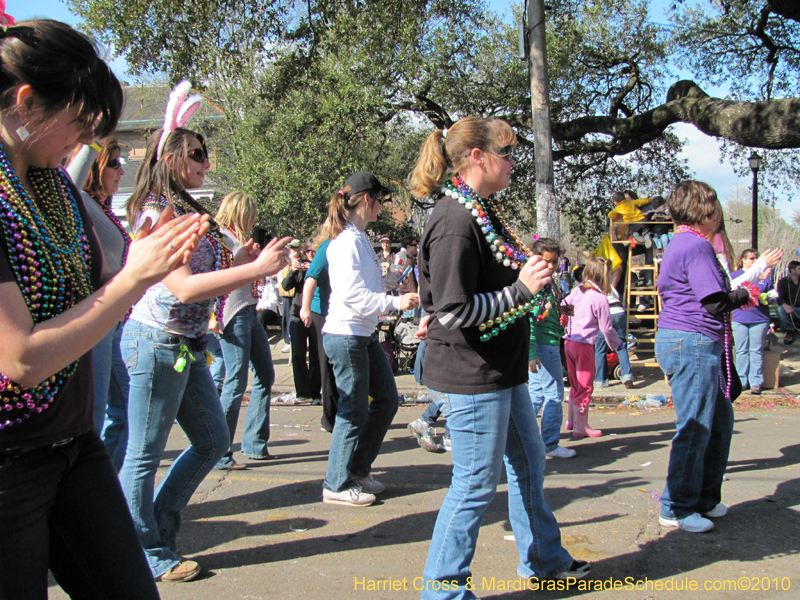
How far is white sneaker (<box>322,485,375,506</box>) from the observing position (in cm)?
416

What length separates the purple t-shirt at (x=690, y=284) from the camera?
3516 millimetres

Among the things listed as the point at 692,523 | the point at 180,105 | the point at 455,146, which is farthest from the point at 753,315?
the point at 180,105

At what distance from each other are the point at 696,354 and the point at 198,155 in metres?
2.93

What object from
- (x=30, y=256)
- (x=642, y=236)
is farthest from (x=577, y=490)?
(x=642, y=236)

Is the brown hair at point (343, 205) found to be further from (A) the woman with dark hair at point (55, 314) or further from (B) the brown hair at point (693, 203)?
(A) the woman with dark hair at point (55, 314)

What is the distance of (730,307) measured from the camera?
353 centimetres

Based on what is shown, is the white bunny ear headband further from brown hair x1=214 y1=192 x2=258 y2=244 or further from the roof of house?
the roof of house

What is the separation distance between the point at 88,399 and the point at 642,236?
10.7 meters

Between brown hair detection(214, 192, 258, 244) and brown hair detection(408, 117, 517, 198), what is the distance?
1.96m

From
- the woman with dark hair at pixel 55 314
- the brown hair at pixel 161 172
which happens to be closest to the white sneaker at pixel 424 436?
the brown hair at pixel 161 172

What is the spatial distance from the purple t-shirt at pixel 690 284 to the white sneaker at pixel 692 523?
3.36 feet

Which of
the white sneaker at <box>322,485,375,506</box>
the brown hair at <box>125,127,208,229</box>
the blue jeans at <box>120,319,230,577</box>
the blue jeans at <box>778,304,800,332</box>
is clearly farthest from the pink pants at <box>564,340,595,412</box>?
the blue jeans at <box>778,304,800,332</box>

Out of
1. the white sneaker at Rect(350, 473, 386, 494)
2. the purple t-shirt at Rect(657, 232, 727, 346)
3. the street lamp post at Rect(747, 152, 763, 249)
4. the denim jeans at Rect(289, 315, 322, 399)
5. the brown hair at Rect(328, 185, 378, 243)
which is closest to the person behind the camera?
the purple t-shirt at Rect(657, 232, 727, 346)

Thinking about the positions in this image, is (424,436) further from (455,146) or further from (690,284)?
(455,146)
